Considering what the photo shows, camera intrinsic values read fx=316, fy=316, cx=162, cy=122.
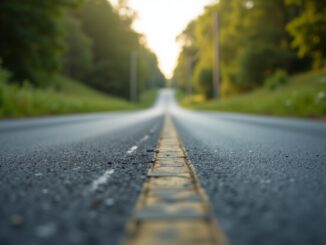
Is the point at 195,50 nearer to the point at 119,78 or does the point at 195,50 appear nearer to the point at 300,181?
the point at 119,78

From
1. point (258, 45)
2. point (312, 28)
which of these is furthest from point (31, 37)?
point (258, 45)

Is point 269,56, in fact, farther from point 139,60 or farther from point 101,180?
point 139,60

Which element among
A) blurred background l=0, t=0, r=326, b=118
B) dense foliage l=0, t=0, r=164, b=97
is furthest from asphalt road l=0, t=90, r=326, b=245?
dense foliage l=0, t=0, r=164, b=97

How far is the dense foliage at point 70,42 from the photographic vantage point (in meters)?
26.6

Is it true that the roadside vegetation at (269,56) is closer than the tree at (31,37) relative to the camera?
Yes

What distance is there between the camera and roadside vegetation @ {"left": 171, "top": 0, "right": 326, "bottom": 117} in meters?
18.2

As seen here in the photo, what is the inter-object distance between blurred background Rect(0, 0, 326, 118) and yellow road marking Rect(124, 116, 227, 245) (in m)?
13.3

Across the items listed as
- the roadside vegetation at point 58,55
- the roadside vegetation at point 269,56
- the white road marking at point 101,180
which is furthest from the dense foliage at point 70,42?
the white road marking at point 101,180

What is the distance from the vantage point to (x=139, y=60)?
2697 inches

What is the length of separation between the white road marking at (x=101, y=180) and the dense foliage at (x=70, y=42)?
2524 centimetres

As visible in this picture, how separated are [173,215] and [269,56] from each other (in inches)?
1345

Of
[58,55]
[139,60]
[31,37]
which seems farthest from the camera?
[139,60]

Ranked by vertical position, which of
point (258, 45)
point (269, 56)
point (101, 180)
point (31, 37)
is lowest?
point (101, 180)

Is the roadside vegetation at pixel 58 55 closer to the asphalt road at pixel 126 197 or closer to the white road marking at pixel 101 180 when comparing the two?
the asphalt road at pixel 126 197
